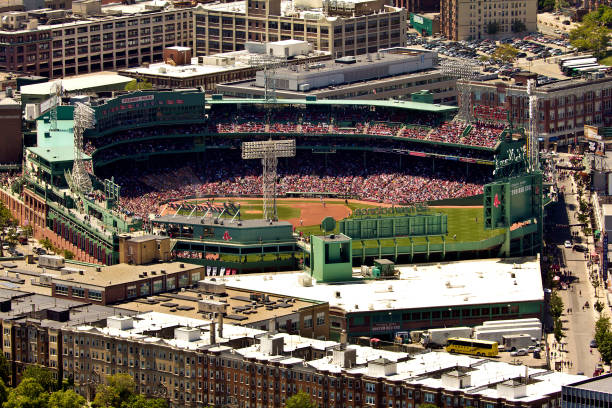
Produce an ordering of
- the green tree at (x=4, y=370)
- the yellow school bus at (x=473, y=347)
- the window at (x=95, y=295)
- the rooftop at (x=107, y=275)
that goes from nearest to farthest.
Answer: the green tree at (x=4, y=370)
the yellow school bus at (x=473, y=347)
the window at (x=95, y=295)
the rooftop at (x=107, y=275)

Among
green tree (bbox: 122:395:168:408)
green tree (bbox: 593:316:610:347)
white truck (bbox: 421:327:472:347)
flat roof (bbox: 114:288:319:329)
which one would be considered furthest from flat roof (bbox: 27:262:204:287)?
green tree (bbox: 593:316:610:347)

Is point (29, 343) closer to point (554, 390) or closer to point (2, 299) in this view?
point (2, 299)

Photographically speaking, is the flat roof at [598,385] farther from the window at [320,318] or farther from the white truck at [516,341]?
the window at [320,318]

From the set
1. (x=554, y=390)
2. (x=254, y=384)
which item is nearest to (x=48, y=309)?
(x=254, y=384)

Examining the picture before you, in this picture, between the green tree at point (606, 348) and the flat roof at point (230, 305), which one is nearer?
the flat roof at point (230, 305)

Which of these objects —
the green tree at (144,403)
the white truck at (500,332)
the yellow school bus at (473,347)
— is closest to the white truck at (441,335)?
the white truck at (500,332)

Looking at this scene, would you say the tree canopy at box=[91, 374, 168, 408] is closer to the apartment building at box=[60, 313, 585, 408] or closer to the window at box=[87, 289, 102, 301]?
the apartment building at box=[60, 313, 585, 408]

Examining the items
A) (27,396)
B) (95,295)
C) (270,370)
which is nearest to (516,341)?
(270,370)
